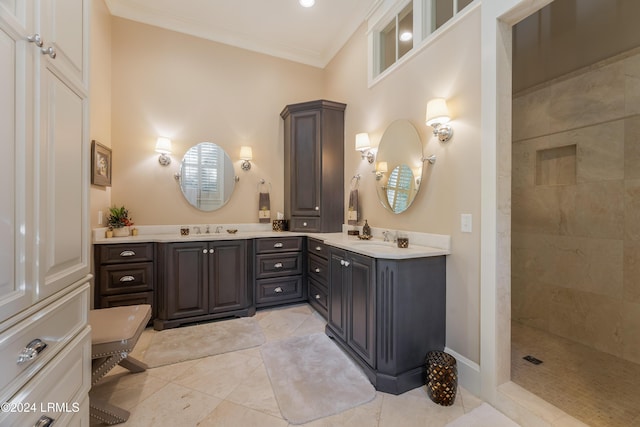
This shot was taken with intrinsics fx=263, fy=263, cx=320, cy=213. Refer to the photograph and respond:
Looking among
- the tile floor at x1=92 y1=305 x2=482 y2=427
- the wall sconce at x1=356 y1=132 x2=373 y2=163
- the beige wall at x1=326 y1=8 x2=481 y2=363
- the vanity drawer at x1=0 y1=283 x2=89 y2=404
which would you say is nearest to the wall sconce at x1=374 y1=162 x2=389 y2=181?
the wall sconce at x1=356 y1=132 x2=373 y2=163

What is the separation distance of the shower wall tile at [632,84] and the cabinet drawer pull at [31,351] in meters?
3.93

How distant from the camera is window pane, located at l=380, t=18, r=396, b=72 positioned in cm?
276

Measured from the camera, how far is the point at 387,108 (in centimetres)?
272

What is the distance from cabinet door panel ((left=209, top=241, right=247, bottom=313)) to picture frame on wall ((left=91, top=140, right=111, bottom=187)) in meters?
1.30

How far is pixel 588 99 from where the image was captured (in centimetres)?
242

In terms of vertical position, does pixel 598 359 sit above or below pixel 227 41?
below

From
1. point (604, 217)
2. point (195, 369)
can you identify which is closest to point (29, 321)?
point (195, 369)

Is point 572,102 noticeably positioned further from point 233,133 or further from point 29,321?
point 29,321

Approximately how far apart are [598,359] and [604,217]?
47.6 inches

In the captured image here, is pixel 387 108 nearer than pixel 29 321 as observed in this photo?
No

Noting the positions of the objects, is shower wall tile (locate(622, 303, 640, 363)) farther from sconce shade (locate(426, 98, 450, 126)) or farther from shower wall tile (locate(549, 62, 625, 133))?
sconce shade (locate(426, 98, 450, 126))

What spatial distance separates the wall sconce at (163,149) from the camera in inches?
122

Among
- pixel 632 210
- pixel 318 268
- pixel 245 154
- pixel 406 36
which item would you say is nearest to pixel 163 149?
pixel 245 154

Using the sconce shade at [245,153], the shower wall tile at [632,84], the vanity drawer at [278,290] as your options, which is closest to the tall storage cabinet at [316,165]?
the sconce shade at [245,153]
